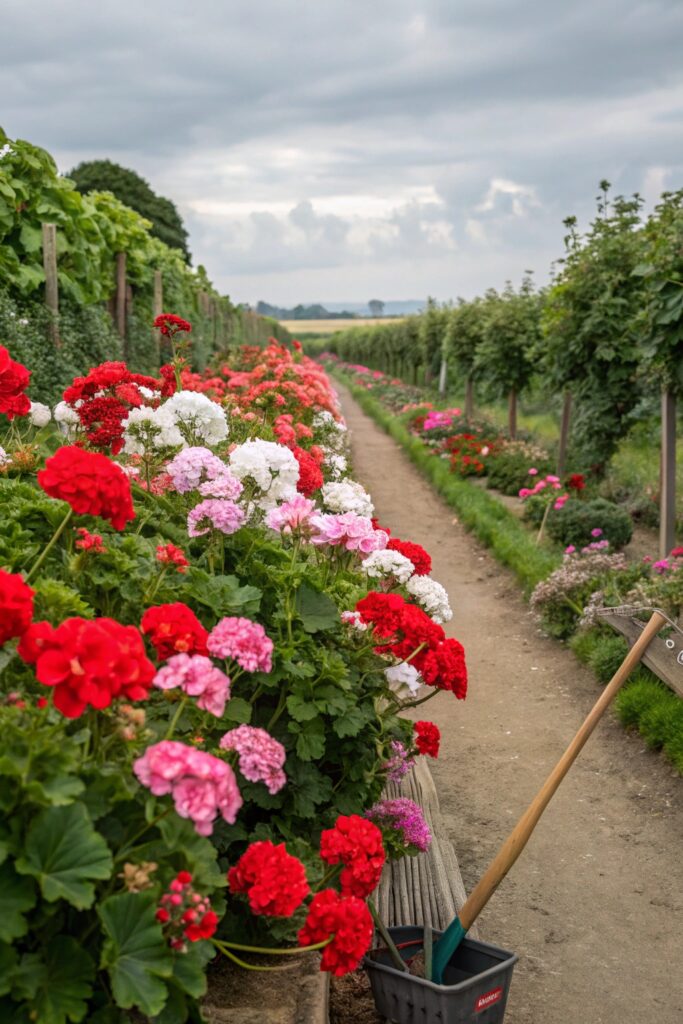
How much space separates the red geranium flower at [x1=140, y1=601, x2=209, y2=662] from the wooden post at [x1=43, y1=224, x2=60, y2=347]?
675cm

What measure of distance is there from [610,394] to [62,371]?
21.8 feet

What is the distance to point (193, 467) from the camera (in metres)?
3.28

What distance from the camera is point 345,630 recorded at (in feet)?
9.77

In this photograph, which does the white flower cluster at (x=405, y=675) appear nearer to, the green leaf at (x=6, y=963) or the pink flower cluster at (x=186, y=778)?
the pink flower cluster at (x=186, y=778)

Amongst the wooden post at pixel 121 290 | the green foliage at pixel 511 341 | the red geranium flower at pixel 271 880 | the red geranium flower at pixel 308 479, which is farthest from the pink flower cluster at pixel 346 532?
the green foliage at pixel 511 341

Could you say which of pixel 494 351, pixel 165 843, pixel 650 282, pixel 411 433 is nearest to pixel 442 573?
pixel 650 282

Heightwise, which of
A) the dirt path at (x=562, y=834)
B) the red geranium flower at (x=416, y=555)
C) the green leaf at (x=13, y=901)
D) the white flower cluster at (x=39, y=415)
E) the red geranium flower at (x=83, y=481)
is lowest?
the dirt path at (x=562, y=834)

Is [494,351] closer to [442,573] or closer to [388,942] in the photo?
[442,573]

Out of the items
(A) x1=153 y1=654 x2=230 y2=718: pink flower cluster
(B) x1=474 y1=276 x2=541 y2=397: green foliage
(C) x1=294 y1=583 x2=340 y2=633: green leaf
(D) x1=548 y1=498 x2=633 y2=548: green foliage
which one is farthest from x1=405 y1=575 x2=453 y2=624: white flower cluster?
(B) x1=474 y1=276 x2=541 y2=397: green foliage

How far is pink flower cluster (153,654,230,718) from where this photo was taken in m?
1.94

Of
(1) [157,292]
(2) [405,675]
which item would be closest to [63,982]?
(2) [405,675]

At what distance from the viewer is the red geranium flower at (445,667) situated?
2793 mm

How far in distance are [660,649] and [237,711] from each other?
2832mm

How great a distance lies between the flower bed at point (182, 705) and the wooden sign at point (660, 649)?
1011 mm
